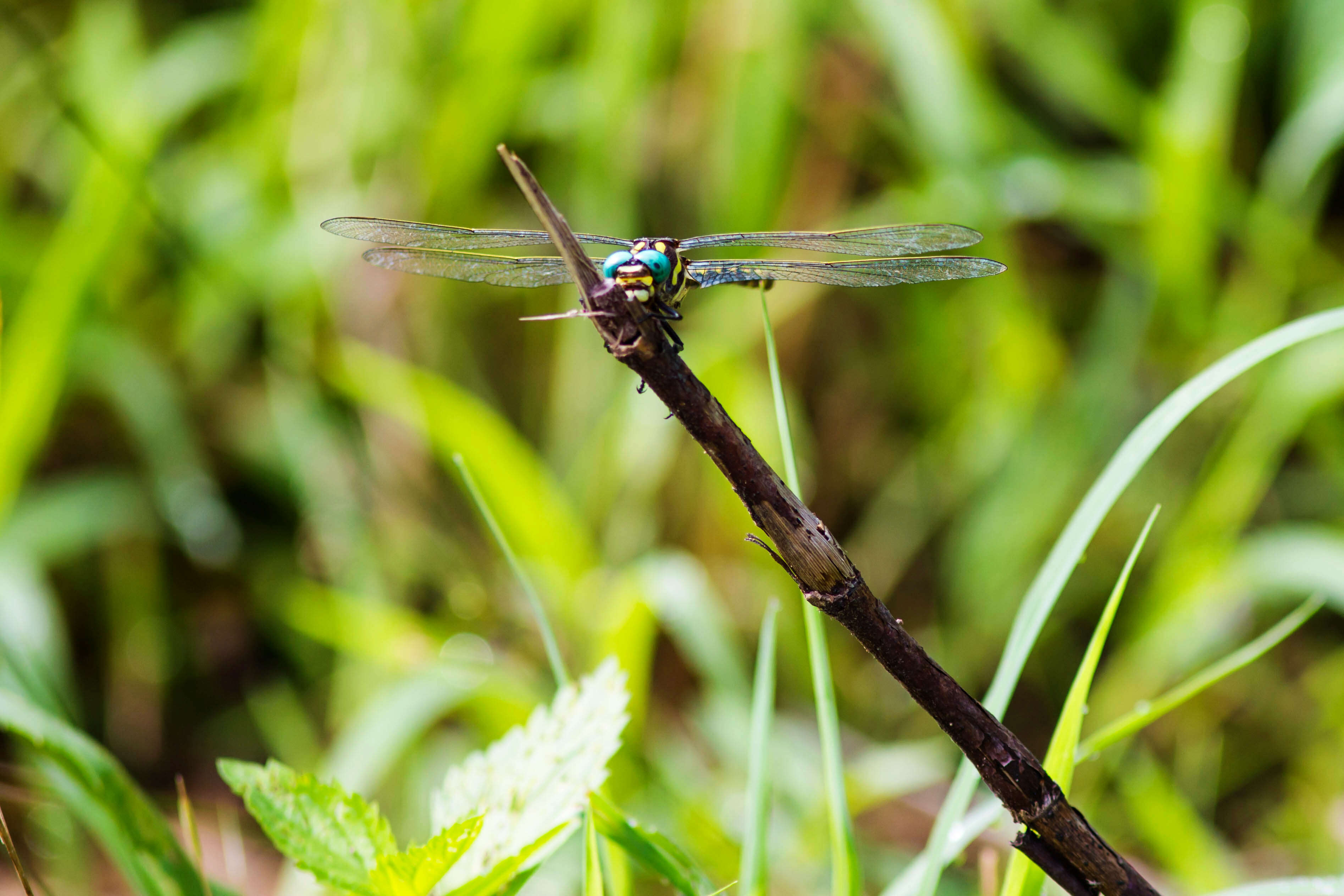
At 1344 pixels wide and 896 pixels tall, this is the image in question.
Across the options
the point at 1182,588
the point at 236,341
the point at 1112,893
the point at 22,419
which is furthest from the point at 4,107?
the point at 1182,588

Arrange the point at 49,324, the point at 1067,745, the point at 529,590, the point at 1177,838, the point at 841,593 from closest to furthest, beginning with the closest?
the point at 841,593, the point at 1067,745, the point at 529,590, the point at 1177,838, the point at 49,324

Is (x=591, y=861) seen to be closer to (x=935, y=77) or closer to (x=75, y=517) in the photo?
(x=935, y=77)

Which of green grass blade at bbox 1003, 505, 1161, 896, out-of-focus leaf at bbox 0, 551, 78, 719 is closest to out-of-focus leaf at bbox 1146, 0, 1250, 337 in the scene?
green grass blade at bbox 1003, 505, 1161, 896

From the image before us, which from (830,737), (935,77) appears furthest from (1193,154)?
(830,737)

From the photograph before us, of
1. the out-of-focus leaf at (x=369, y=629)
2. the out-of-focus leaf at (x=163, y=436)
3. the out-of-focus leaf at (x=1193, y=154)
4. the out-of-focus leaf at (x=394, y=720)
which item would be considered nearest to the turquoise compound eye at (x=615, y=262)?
the out-of-focus leaf at (x=394, y=720)

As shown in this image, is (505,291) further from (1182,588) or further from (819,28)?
(1182,588)
